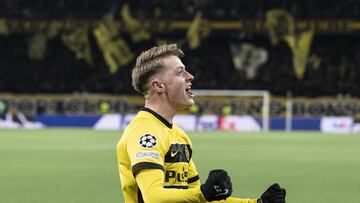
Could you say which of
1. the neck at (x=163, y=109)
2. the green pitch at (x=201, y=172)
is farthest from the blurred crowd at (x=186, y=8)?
the neck at (x=163, y=109)

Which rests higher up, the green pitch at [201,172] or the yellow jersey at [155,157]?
the yellow jersey at [155,157]

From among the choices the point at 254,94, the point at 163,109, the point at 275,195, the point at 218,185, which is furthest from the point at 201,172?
the point at 254,94

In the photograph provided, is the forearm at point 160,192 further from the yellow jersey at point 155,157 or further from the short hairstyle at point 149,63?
the short hairstyle at point 149,63

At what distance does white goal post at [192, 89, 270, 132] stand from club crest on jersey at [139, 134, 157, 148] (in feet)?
107

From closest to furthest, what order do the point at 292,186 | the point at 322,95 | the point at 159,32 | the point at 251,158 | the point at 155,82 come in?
the point at 155,82 → the point at 292,186 → the point at 251,158 → the point at 322,95 → the point at 159,32

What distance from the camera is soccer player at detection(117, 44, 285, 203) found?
3934 millimetres

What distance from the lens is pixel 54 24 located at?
43656mm

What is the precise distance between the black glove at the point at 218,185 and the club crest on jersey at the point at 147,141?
0.45m

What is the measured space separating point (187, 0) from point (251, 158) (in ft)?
92.6

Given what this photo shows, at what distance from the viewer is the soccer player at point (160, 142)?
3.93 m

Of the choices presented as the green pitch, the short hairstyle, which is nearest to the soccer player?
the short hairstyle

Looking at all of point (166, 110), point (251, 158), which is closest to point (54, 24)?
point (251, 158)

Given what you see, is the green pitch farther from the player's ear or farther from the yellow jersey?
the player's ear

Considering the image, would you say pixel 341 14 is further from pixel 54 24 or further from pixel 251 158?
pixel 251 158
